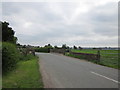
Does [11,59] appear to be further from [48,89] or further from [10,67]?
[48,89]

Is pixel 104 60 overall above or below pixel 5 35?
below

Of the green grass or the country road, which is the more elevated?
the green grass

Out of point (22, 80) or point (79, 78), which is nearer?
point (22, 80)

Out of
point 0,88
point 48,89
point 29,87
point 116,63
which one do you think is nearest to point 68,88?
point 48,89

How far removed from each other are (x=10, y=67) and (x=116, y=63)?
1125 cm

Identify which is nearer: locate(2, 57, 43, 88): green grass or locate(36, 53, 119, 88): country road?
locate(2, 57, 43, 88): green grass

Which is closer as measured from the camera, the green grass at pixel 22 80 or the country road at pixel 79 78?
the green grass at pixel 22 80

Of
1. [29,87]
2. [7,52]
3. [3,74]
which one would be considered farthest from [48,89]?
[7,52]

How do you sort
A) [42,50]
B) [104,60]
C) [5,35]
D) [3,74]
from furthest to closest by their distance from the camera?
[42,50], [5,35], [104,60], [3,74]

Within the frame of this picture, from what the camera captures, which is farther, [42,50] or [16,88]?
[42,50]

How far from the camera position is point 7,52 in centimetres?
1064

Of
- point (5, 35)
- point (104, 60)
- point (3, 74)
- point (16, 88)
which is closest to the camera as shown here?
point (16, 88)

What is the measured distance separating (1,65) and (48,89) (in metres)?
4.29

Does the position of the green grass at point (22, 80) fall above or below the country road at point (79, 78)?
above
